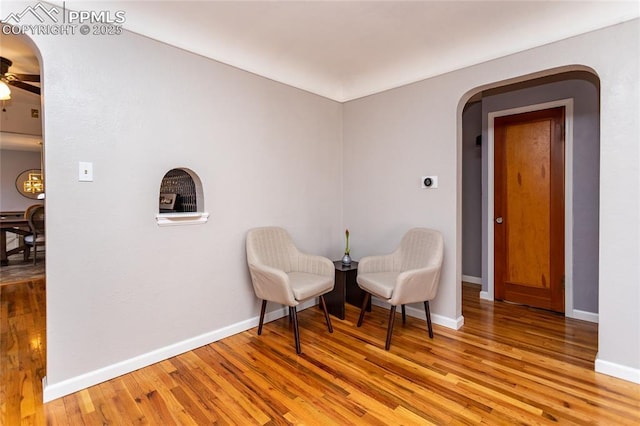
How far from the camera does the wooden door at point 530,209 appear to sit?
127 inches

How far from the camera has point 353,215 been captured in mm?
3723

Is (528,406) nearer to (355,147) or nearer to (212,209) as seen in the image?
(212,209)

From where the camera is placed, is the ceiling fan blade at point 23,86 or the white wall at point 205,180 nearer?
the white wall at point 205,180

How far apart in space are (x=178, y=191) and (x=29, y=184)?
8.03 meters

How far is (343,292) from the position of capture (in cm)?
311

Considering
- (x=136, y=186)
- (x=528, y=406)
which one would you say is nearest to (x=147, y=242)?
(x=136, y=186)

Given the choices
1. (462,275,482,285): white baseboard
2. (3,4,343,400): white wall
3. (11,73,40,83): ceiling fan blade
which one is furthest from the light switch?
(462,275,482,285): white baseboard

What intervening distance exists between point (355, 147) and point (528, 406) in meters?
2.72

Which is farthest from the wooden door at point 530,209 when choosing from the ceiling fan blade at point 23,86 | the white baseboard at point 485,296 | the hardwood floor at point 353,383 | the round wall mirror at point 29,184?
the round wall mirror at point 29,184

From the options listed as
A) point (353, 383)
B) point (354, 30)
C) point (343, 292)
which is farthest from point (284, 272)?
point (354, 30)

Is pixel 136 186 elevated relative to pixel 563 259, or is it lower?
elevated

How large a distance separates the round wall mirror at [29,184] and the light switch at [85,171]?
8219mm

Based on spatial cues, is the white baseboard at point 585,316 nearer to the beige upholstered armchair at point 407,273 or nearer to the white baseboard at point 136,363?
the beige upholstered armchair at point 407,273

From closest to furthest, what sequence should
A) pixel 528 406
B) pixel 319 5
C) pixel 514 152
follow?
1. pixel 528 406
2. pixel 319 5
3. pixel 514 152
